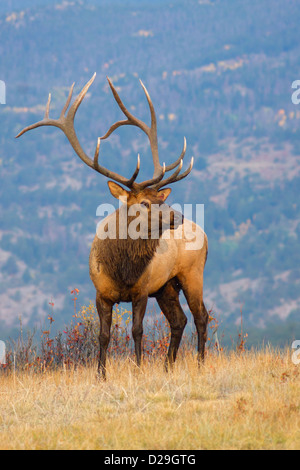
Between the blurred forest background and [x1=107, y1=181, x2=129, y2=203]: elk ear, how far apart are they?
66206 mm

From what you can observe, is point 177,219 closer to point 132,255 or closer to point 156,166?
point 132,255

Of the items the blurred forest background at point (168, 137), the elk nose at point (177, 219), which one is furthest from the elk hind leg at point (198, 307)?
the blurred forest background at point (168, 137)

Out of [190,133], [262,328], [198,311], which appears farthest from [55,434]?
[190,133]

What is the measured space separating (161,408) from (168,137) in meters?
128

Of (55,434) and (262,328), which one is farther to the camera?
(262,328)

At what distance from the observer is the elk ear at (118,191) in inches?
340

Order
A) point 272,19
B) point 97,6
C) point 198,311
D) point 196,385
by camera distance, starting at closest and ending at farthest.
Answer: point 196,385, point 198,311, point 272,19, point 97,6

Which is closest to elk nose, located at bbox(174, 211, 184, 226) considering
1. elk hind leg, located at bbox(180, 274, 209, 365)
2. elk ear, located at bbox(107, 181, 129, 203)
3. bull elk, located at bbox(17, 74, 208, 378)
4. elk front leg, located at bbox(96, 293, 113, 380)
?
bull elk, located at bbox(17, 74, 208, 378)

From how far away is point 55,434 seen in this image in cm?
621

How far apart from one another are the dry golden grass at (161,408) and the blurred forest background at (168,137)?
218 feet

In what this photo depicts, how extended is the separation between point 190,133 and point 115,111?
49.0 feet

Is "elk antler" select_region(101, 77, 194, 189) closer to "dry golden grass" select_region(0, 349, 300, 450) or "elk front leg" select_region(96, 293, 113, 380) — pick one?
"elk front leg" select_region(96, 293, 113, 380)

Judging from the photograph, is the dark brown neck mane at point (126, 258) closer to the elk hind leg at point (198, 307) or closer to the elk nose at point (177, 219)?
the elk nose at point (177, 219)
